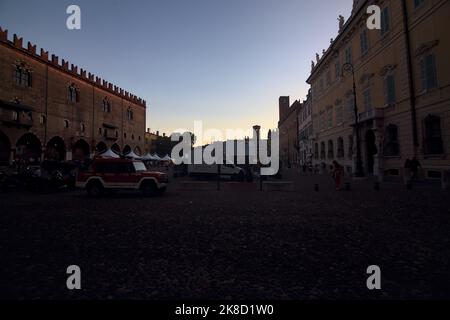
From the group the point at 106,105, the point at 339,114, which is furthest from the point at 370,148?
the point at 106,105

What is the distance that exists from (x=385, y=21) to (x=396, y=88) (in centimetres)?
624

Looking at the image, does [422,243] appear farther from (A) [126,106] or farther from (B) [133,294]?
(A) [126,106]

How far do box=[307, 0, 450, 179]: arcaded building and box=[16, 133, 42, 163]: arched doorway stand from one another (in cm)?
3660

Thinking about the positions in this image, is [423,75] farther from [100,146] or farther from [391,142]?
[100,146]

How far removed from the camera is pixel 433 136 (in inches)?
625

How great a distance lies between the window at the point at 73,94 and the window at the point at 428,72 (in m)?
42.0

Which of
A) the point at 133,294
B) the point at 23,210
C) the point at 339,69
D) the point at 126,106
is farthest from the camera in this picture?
the point at 126,106

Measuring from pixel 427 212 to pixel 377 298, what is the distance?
6641 millimetres

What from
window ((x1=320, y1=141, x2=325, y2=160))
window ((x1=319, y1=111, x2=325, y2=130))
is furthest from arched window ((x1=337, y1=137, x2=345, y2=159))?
window ((x1=319, y1=111, x2=325, y2=130))

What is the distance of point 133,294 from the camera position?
300cm

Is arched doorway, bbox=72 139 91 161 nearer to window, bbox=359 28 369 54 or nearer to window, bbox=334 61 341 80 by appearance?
window, bbox=334 61 341 80

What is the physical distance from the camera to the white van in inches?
848
